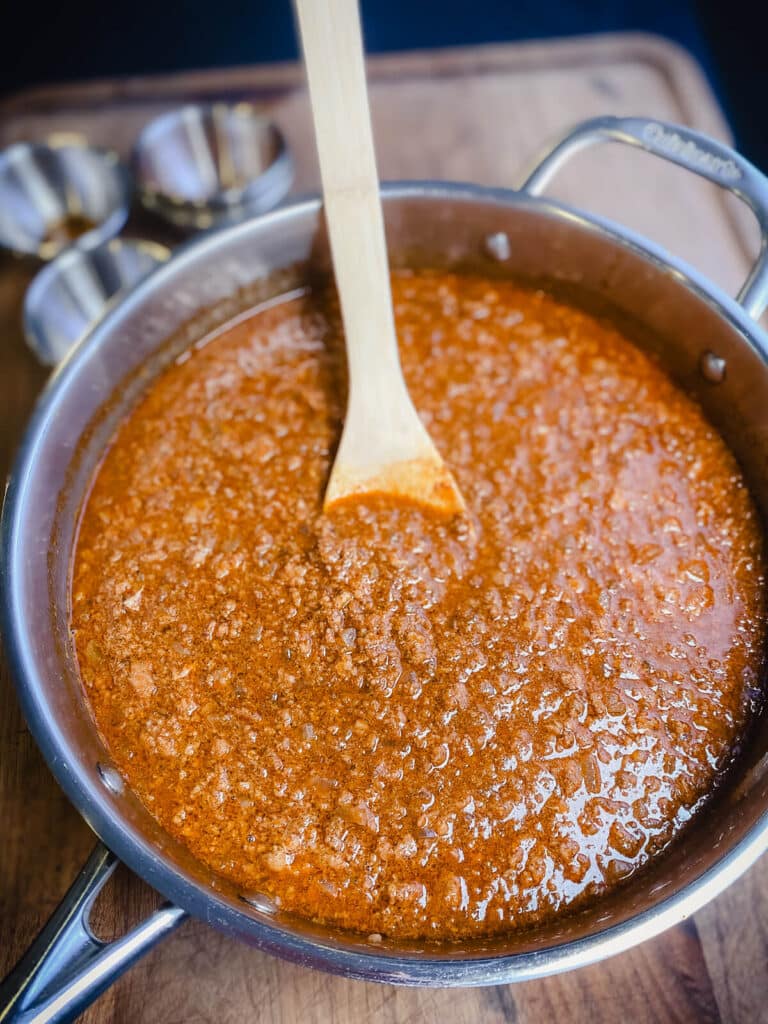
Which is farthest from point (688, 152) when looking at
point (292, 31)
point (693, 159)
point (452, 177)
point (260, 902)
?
point (292, 31)

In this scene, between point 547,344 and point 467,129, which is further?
point 467,129

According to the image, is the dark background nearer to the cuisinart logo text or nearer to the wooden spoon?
the cuisinart logo text

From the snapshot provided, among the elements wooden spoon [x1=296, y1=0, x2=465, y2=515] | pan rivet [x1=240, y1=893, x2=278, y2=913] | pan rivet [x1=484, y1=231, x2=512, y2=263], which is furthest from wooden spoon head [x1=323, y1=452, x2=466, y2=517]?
pan rivet [x1=240, y1=893, x2=278, y2=913]

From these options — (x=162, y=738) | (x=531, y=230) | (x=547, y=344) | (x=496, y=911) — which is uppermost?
(x=531, y=230)

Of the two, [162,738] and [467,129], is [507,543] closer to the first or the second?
[162,738]

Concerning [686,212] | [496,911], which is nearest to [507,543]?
[496,911]

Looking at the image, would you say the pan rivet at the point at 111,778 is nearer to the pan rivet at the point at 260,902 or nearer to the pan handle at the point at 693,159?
the pan rivet at the point at 260,902
